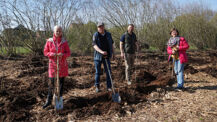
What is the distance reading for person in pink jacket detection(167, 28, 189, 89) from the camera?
155 inches

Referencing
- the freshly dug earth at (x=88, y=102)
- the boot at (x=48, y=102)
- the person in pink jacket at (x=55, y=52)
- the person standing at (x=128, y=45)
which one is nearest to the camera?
the freshly dug earth at (x=88, y=102)

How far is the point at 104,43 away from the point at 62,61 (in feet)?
3.77

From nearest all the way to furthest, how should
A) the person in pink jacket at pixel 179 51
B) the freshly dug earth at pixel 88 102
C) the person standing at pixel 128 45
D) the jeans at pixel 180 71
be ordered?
the freshly dug earth at pixel 88 102
the person in pink jacket at pixel 179 51
the jeans at pixel 180 71
the person standing at pixel 128 45

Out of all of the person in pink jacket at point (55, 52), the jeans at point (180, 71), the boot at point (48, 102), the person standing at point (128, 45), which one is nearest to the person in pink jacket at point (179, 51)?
the jeans at point (180, 71)

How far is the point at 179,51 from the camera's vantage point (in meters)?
4.02

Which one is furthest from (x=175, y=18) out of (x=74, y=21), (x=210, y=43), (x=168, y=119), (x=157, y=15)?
(x=168, y=119)

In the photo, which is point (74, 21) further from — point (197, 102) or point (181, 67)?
point (197, 102)

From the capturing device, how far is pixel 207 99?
11.7 feet

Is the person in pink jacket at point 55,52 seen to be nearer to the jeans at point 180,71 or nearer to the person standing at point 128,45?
the person standing at point 128,45

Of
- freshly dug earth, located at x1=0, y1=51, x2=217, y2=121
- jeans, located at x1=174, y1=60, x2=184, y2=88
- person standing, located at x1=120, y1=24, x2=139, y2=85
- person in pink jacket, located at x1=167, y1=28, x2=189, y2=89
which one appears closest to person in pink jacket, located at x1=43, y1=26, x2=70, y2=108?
freshly dug earth, located at x1=0, y1=51, x2=217, y2=121

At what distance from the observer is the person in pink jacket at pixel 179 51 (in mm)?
3934

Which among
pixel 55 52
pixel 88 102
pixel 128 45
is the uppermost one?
pixel 128 45

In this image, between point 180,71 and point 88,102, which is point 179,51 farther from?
point 88,102

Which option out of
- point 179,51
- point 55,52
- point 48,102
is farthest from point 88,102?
point 179,51
